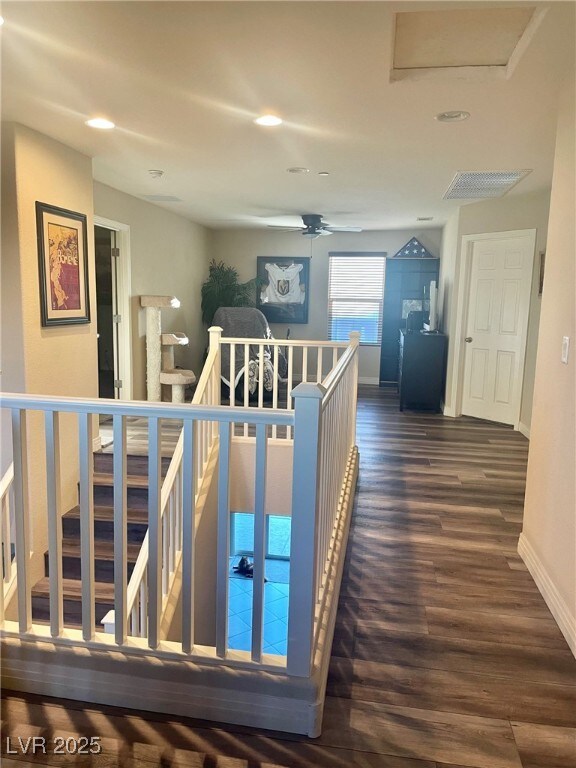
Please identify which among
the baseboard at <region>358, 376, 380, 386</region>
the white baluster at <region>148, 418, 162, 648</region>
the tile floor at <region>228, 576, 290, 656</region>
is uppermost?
the white baluster at <region>148, 418, 162, 648</region>

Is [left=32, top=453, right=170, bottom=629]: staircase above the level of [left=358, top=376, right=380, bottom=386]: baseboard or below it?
below

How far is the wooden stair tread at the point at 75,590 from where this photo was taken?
323 centimetres

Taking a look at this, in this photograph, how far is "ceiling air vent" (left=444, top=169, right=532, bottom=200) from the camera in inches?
172

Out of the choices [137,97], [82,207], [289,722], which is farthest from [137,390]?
[289,722]

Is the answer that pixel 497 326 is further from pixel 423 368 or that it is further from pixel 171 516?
pixel 171 516

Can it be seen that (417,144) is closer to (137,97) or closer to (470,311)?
(137,97)

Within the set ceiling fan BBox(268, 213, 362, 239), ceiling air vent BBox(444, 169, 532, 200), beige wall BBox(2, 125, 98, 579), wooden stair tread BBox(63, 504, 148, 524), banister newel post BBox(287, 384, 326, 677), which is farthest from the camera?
ceiling fan BBox(268, 213, 362, 239)

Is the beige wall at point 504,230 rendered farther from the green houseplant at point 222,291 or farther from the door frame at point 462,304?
the green houseplant at point 222,291

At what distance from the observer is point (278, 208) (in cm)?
618

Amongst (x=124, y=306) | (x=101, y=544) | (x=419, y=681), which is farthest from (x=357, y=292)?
(x=419, y=681)

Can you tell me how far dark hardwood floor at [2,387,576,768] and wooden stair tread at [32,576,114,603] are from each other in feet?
4.80

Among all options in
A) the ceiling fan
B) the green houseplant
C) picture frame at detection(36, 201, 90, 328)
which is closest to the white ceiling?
picture frame at detection(36, 201, 90, 328)

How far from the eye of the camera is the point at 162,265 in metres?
6.39

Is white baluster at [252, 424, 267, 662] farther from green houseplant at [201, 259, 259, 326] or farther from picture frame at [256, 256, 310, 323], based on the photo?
picture frame at [256, 256, 310, 323]
